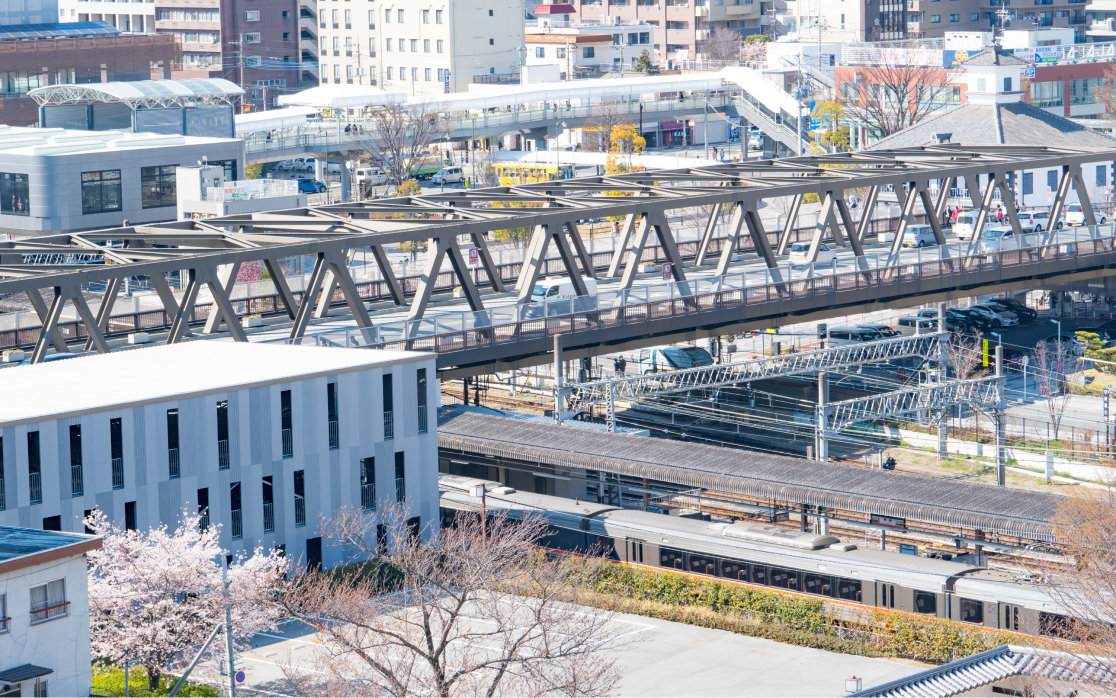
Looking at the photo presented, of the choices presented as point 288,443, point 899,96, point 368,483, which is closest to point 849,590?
point 368,483

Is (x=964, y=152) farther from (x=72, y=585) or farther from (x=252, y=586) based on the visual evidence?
(x=72, y=585)

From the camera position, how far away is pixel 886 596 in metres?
29.0

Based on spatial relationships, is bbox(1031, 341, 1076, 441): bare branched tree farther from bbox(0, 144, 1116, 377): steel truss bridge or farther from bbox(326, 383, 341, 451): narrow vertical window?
bbox(326, 383, 341, 451): narrow vertical window

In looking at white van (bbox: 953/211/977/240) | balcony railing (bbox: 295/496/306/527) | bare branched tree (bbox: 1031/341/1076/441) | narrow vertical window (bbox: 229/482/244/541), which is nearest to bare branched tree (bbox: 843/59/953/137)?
white van (bbox: 953/211/977/240)

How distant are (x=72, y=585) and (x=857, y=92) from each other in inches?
2911

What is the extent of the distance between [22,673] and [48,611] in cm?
80

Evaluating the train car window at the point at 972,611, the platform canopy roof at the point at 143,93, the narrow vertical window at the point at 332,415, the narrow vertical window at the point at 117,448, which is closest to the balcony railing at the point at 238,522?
the narrow vertical window at the point at 332,415

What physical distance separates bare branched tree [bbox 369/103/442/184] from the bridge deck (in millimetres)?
46797

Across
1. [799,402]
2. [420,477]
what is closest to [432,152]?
[799,402]

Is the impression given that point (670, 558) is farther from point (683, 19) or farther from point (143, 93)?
point (683, 19)

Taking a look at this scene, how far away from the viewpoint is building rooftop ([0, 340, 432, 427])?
27703mm

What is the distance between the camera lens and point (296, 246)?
37.1 m

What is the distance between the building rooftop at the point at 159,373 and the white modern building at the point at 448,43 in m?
78.8

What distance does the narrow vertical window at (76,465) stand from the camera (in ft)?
89.2
